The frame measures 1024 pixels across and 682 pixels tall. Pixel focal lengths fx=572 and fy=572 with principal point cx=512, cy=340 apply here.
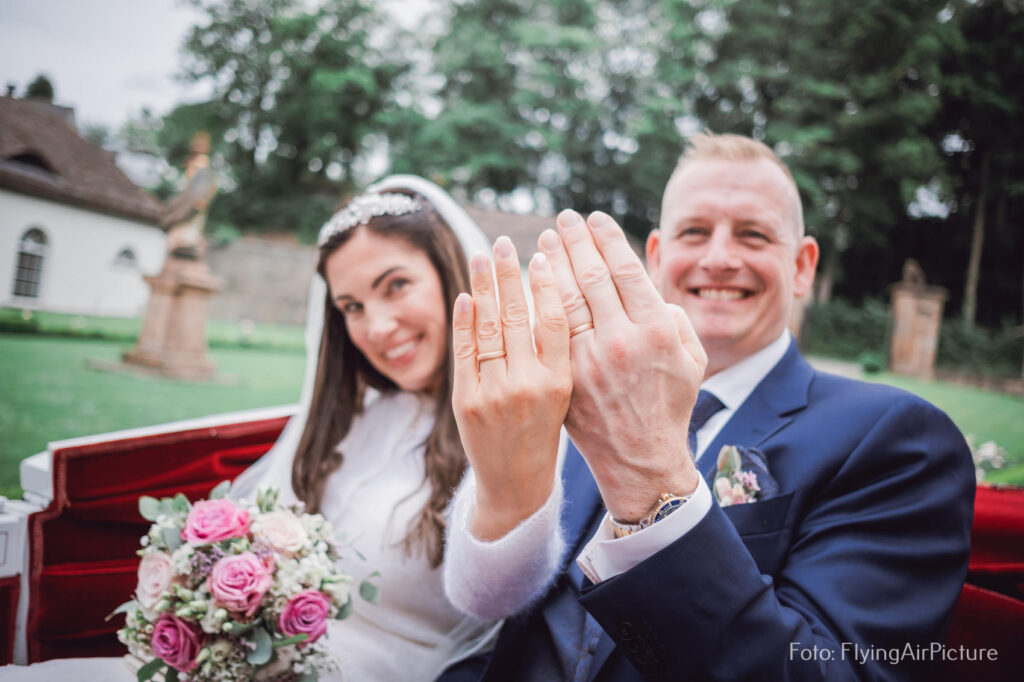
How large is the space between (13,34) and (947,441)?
155 inches

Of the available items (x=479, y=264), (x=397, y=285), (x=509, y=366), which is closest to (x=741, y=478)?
(x=509, y=366)

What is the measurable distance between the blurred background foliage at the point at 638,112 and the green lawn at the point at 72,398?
61.0 inches

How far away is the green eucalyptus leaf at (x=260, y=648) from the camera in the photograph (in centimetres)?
131

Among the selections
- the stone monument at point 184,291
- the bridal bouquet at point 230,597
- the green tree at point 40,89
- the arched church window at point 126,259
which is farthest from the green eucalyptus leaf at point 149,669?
the stone monument at point 184,291

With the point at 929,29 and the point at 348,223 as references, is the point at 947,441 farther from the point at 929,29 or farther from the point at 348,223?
the point at 929,29

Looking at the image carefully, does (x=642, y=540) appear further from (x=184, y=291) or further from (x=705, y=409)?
(x=184, y=291)

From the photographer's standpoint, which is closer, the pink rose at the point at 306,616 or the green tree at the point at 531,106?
the pink rose at the point at 306,616

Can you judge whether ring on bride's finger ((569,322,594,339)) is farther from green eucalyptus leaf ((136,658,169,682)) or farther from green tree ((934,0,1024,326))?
green tree ((934,0,1024,326))

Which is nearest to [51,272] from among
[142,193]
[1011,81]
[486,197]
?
[142,193]

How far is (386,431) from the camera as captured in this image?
2.24 meters

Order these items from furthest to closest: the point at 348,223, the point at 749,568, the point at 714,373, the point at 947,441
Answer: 1. the point at 348,223
2. the point at 714,373
3. the point at 947,441
4. the point at 749,568

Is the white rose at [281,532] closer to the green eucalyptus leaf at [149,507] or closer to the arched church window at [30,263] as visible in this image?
the green eucalyptus leaf at [149,507]

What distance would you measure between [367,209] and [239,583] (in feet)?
4.30

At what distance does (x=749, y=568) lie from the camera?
0.95 meters
